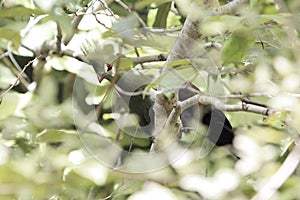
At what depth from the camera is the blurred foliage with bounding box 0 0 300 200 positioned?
1084 mm

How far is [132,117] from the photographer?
64.4 inches

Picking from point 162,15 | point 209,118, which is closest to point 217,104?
point 209,118

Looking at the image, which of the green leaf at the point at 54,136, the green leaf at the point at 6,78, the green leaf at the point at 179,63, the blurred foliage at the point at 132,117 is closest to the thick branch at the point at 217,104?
the blurred foliage at the point at 132,117

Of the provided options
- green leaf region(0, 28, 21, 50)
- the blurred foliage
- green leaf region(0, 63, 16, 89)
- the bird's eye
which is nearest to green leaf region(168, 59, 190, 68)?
the blurred foliage

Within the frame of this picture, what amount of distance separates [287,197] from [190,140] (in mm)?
515

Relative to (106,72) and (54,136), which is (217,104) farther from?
(54,136)

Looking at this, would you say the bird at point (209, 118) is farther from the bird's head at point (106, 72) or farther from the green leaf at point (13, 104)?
the green leaf at point (13, 104)

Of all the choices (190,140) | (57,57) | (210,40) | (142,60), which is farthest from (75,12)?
(57,57)

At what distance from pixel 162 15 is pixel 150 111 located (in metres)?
0.39

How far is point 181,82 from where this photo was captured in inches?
47.6

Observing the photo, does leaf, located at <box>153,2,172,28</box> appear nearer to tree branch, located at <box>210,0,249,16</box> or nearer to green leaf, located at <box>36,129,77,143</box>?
green leaf, located at <box>36,129,77,143</box>

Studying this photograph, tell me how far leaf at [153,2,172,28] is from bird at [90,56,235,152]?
313 millimetres

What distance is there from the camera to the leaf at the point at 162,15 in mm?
1831

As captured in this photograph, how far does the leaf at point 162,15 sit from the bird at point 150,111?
1.03ft
